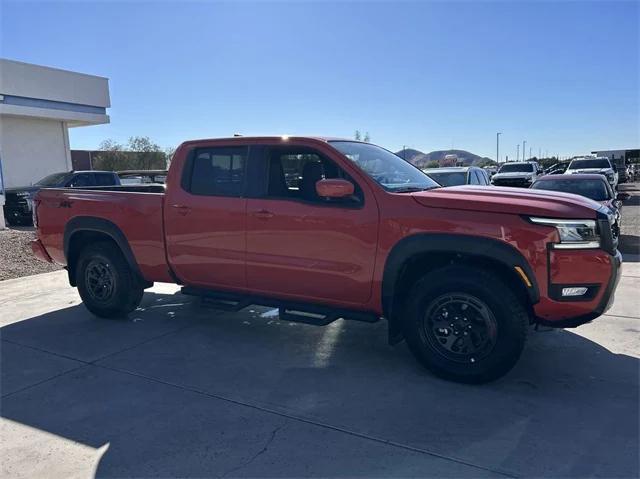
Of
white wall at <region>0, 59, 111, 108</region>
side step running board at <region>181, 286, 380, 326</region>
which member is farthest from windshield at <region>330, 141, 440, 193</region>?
white wall at <region>0, 59, 111, 108</region>

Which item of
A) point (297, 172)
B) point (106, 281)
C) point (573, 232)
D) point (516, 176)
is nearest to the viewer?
point (573, 232)

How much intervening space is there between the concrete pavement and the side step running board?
39cm

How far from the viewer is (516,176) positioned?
20.8m

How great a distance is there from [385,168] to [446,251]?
1.18m

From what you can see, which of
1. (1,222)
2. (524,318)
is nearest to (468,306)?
(524,318)

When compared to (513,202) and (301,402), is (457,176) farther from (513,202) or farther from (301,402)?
(301,402)

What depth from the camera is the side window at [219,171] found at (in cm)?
500

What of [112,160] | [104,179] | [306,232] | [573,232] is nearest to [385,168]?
[306,232]

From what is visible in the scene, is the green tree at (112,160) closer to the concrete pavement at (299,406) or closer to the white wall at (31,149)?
the white wall at (31,149)

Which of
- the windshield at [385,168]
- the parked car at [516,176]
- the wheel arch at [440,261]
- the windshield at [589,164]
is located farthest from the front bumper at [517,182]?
the wheel arch at [440,261]

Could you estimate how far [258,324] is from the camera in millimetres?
5793

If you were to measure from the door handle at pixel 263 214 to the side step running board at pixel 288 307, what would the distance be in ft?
2.62

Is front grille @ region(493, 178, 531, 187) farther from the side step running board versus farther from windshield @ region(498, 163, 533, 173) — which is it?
the side step running board

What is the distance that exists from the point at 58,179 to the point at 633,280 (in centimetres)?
1517
